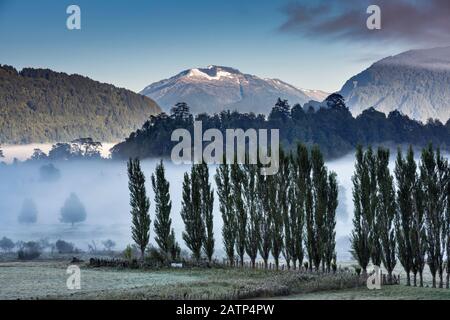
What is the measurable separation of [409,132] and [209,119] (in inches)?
1043

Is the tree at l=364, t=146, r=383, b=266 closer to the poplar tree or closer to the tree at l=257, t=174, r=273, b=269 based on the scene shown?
the poplar tree

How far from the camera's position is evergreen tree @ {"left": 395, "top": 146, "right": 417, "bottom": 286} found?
33875mm

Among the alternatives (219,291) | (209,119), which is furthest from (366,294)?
(209,119)

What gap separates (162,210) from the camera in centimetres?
4288

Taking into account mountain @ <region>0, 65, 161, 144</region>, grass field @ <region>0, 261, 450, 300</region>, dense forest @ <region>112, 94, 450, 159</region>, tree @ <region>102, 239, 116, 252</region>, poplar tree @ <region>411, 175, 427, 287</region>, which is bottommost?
tree @ <region>102, 239, 116, 252</region>

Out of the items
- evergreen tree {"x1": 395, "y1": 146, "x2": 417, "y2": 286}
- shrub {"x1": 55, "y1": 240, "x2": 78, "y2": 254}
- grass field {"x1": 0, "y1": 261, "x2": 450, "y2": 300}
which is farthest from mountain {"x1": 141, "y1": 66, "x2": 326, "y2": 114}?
grass field {"x1": 0, "y1": 261, "x2": 450, "y2": 300}

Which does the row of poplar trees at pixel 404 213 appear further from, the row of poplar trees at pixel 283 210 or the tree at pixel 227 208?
the tree at pixel 227 208

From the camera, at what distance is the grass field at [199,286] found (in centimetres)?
2717

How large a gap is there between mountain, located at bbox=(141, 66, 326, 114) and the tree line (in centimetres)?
7203

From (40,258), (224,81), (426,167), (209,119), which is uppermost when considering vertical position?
(224,81)

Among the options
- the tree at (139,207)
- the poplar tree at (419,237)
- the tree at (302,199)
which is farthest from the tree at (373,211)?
the tree at (139,207)

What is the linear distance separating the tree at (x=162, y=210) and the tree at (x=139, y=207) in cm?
73

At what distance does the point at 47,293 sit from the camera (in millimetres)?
27734
